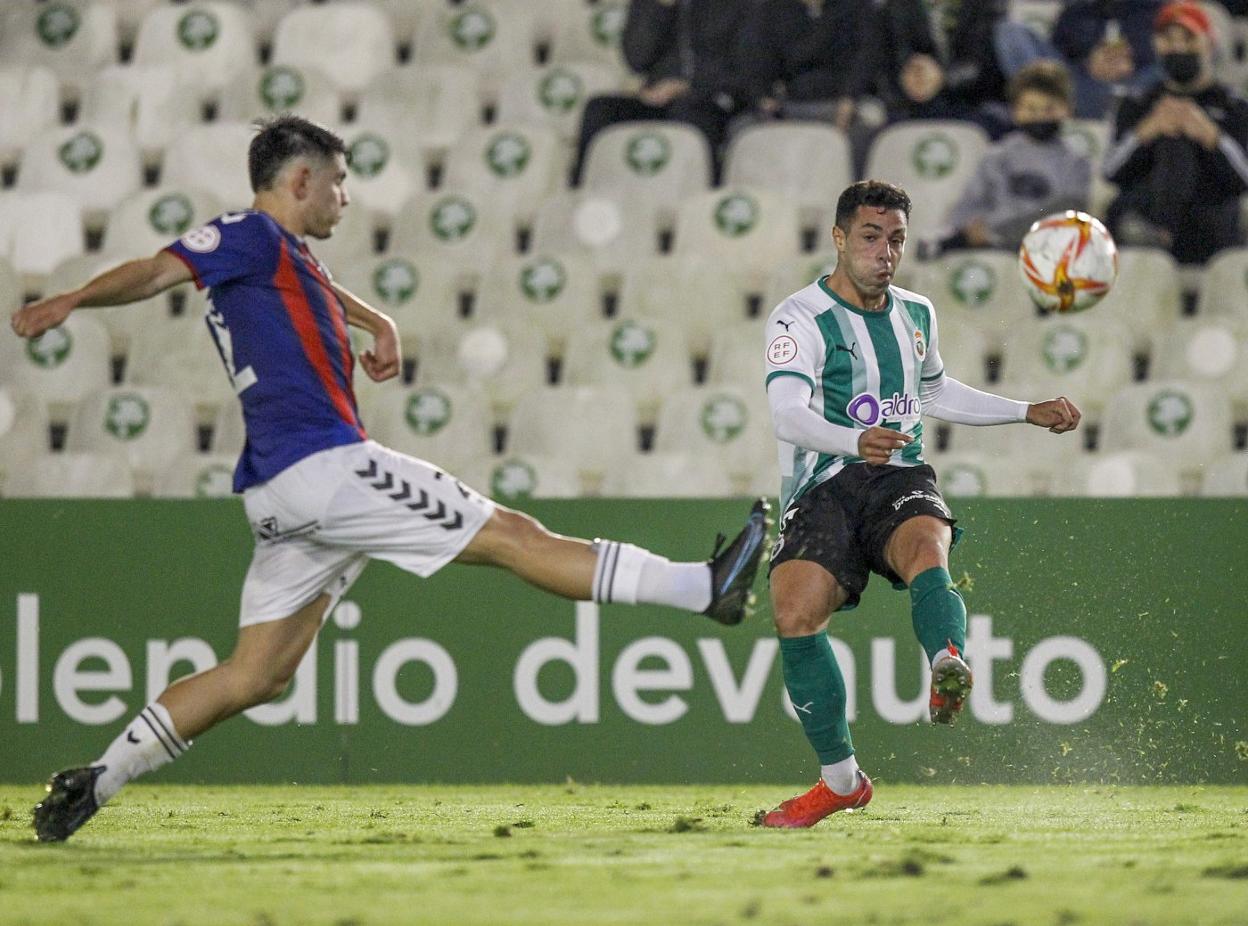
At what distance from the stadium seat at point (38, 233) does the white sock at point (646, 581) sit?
627 centimetres

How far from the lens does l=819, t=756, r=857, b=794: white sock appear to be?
17.3 ft

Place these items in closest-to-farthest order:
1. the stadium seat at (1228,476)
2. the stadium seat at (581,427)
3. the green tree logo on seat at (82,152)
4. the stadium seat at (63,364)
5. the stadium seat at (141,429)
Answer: the stadium seat at (1228,476), the stadium seat at (581,427), the stadium seat at (141,429), the stadium seat at (63,364), the green tree logo on seat at (82,152)

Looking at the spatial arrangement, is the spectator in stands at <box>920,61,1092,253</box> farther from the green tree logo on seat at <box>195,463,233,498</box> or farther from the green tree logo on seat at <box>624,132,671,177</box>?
the green tree logo on seat at <box>195,463,233,498</box>

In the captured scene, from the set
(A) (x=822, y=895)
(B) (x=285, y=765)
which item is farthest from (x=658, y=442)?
(A) (x=822, y=895)

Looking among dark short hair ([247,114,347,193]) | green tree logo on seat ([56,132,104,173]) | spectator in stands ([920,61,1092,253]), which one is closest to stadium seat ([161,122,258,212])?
green tree logo on seat ([56,132,104,173])

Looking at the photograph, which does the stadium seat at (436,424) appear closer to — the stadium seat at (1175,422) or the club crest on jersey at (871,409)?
the stadium seat at (1175,422)

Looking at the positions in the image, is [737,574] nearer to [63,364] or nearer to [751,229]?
[751,229]

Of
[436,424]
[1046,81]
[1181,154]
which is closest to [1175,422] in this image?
[1181,154]

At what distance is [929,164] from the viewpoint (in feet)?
31.7

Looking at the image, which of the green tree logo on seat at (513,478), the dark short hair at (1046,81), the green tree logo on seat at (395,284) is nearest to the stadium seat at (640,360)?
the green tree logo on seat at (513,478)

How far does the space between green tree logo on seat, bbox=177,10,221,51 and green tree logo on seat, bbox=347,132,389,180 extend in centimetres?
155

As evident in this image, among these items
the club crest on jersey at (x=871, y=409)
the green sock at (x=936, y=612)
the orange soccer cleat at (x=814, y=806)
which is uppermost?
the club crest on jersey at (x=871, y=409)

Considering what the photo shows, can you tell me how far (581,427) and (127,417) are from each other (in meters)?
2.19

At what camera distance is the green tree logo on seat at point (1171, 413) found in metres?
8.51
